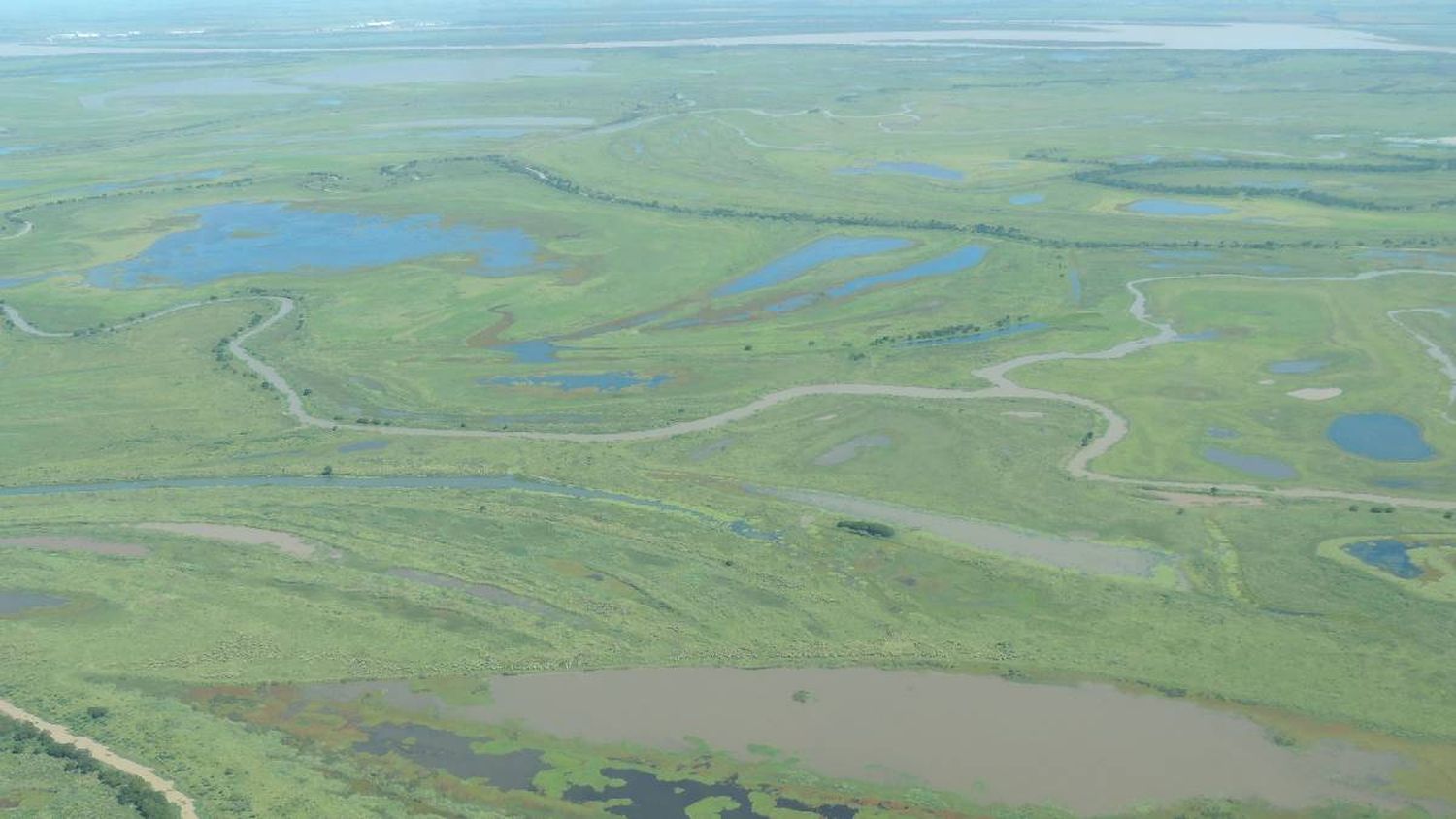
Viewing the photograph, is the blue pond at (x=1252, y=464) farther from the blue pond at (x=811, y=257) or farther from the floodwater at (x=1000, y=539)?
the blue pond at (x=811, y=257)

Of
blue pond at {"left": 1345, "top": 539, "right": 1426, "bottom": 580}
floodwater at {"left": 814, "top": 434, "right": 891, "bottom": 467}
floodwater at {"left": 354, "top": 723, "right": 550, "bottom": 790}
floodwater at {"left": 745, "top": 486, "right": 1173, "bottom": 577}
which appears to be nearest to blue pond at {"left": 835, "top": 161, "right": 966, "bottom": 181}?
floodwater at {"left": 814, "top": 434, "right": 891, "bottom": 467}

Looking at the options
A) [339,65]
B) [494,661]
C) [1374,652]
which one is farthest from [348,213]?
[339,65]

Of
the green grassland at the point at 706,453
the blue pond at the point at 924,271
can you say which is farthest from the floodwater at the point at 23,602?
the blue pond at the point at 924,271

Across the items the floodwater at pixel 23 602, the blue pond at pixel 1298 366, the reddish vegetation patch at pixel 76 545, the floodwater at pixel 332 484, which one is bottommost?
the floodwater at pixel 23 602

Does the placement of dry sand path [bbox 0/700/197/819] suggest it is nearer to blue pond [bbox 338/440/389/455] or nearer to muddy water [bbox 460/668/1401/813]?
muddy water [bbox 460/668/1401/813]

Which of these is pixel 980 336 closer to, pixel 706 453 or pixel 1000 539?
pixel 706 453

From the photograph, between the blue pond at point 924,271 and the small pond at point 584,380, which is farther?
the blue pond at point 924,271
